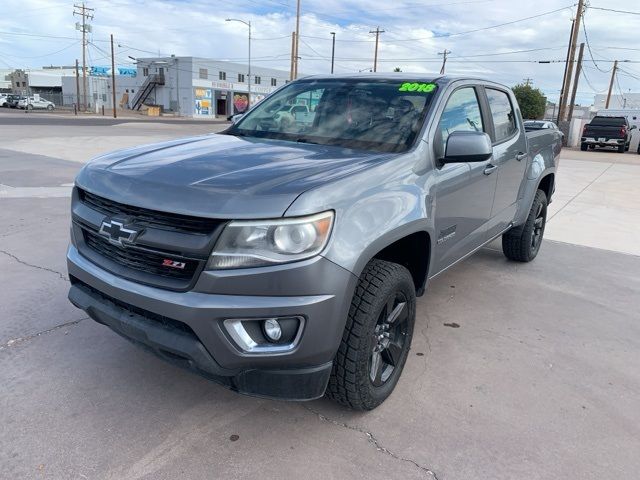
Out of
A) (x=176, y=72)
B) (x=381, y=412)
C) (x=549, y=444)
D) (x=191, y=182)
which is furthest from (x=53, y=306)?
(x=176, y=72)

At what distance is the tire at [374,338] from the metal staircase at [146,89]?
71.8 m

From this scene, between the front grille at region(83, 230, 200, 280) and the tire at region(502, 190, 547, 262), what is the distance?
12.9ft

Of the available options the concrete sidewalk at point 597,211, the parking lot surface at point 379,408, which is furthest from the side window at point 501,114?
the concrete sidewalk at point 597,211

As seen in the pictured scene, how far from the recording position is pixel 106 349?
3350mm

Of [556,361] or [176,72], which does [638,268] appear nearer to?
[556,361]

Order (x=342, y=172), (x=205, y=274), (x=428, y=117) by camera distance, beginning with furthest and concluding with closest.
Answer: (x=428, y=117), (x=342, y=172), (x=205, y=274)

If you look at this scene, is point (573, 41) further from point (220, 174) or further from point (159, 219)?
point (159, 219)

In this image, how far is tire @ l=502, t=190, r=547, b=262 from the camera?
532 cm

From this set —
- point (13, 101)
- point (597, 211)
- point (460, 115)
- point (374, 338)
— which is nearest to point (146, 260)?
point (374, 338)

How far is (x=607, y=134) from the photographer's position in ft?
82.2

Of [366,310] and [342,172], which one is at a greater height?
[342,172]

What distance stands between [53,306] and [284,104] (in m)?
2.34

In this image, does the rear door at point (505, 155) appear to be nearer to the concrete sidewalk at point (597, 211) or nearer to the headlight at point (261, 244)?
the headlight at point (261, 244)

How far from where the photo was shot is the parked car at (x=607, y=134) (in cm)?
2492
